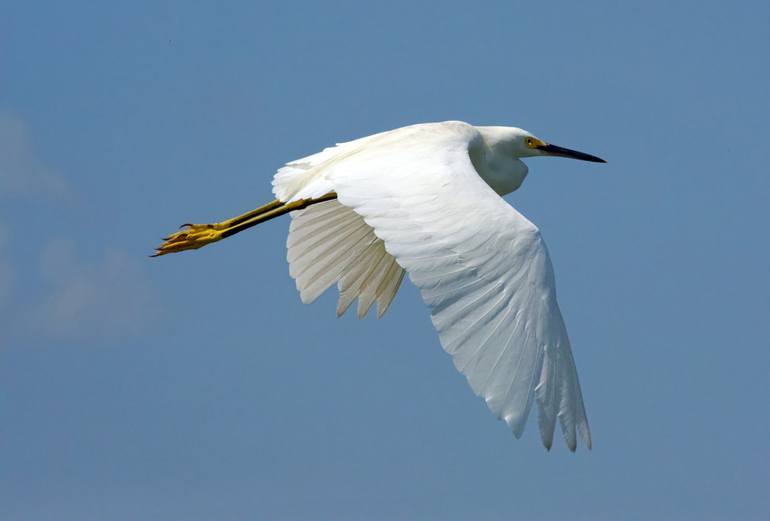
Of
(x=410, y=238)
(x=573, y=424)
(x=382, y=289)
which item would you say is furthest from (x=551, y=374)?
(x=382, y=289)

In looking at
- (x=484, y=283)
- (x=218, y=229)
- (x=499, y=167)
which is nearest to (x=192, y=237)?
(x=218, y=229)

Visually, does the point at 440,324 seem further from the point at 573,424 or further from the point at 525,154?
the point at 525,154

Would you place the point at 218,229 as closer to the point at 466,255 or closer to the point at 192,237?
the point at 192,237

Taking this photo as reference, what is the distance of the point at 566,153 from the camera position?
1702 cm

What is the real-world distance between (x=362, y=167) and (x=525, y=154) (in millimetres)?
3759

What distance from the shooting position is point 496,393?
10.2m

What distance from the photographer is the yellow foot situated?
1555 cm

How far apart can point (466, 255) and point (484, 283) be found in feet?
0.89

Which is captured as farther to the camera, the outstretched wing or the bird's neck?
the bird's neck

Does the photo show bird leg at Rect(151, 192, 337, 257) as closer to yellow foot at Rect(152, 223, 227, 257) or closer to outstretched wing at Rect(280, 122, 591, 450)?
yellow foot at Rect(152, 223, 227, 257)

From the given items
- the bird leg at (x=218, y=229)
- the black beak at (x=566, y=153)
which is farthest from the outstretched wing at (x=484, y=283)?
the black beak at (x=566, y=153)

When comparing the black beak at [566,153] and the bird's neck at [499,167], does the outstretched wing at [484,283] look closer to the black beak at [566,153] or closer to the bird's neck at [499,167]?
the bird's neck at [499,167]

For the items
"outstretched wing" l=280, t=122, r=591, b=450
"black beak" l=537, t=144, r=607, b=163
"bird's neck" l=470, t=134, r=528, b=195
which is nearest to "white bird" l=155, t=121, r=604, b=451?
"outstretched wing" l=280, t=122, r=591, b=450

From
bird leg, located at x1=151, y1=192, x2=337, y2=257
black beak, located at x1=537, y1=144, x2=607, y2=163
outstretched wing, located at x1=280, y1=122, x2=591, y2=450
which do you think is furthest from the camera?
black beak, located at x1=537, y1=144, x2=607, y2=163
